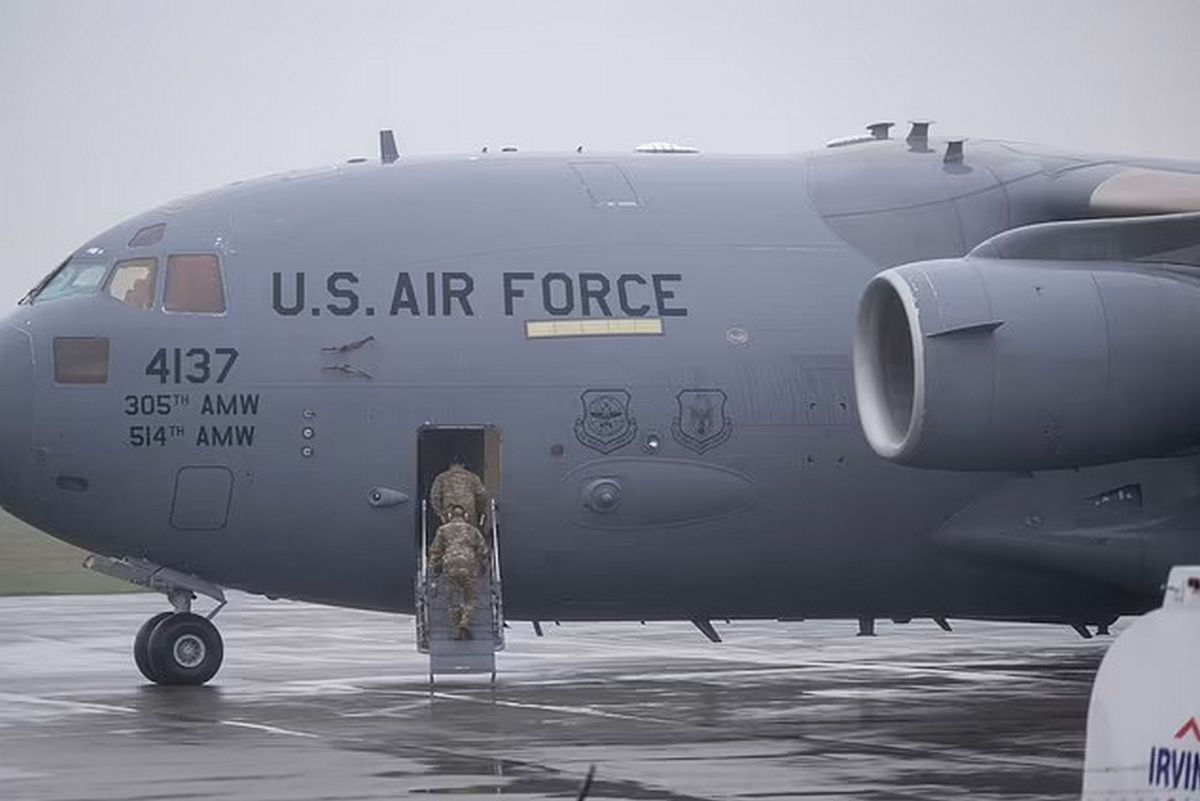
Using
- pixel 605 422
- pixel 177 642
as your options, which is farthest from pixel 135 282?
pixel 605 422

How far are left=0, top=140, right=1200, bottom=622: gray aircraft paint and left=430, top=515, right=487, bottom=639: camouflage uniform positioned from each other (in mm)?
247

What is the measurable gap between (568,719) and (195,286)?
14.1 ft

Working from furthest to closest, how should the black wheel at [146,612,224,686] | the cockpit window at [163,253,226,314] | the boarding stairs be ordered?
the black wheel at [146,612,224,686], the cockpit window at [163,253,226,314], the boarding stairs

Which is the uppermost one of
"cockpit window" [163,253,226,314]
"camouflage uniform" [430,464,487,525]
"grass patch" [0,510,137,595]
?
"cockpit window" [163,253,226,314]

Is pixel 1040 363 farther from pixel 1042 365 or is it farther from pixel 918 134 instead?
pixel 918 134

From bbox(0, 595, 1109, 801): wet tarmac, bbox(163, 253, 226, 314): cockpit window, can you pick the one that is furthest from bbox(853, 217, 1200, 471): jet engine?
bbox(163, 253, 226, 314): cockpit window

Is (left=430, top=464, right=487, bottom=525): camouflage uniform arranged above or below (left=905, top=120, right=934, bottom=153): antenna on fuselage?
below

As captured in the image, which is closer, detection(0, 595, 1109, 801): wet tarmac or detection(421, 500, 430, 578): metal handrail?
detection(0, 595, 1109, 801): wet tarmac

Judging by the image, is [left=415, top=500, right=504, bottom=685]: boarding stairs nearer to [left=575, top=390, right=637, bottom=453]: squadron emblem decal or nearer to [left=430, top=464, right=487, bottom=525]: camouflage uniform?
[left=430, top=464, right=487, bottom=525]: camouflage uniform

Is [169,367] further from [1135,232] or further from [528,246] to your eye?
[1135,232]

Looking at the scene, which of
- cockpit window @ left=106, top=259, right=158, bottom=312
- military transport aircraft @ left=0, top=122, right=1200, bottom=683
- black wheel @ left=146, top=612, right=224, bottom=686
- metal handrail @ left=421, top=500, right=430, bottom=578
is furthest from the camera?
black wheel @ left=146, top=612, right=224, bottom=686

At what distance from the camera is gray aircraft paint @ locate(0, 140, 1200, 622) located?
16.6 metres

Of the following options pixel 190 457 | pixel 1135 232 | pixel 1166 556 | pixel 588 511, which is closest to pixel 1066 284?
pixel 1135 232

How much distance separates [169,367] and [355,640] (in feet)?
25.6
